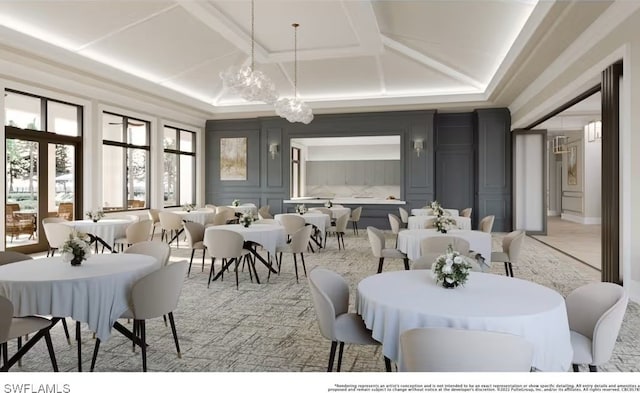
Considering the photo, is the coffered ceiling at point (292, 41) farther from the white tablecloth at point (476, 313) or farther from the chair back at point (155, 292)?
the chair back at point (155, 292)

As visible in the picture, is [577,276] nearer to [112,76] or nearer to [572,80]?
[572,80]

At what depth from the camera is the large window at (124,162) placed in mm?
9672

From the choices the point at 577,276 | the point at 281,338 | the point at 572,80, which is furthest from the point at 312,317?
the point at 572,80

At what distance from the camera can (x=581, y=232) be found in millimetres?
11680

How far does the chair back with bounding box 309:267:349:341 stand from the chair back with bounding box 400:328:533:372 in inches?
31.0

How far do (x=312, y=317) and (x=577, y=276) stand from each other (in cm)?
420

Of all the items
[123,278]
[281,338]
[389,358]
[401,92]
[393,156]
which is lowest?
[281,338]

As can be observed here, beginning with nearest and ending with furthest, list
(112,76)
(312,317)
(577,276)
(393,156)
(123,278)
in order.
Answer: (123,278) < (312,317) < (577,276) < (112,76) < (393,156)

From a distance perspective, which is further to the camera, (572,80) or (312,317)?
(572,80)

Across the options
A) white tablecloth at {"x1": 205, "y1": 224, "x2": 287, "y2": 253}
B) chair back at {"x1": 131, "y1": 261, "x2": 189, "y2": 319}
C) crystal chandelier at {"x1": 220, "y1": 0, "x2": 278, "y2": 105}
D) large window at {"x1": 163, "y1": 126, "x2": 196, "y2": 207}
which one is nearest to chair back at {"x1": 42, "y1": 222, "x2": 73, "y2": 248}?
white tablecloth at {"x1": 205, "y1": 224, "x2": 287, "y2": 253}

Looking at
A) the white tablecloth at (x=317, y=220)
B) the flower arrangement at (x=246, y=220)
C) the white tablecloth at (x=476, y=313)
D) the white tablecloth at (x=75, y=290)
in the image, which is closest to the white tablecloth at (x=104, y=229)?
the flower arrangement at (x=246, y=220)

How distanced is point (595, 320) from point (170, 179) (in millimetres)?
11141

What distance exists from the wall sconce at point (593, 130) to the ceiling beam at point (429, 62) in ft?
16.5
